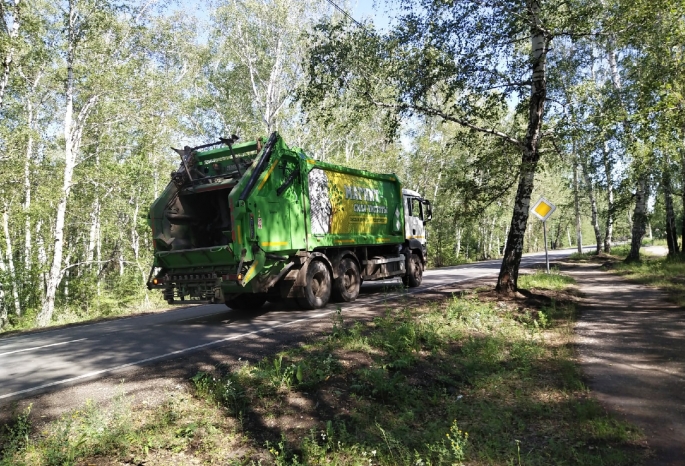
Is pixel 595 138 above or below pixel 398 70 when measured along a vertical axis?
below

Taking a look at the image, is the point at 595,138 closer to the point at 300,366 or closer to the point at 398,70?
the point at 398,70

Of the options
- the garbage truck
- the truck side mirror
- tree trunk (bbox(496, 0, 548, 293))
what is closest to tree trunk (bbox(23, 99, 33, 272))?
the garbage truck

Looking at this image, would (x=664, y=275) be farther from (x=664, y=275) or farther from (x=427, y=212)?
(x=427, y=212)

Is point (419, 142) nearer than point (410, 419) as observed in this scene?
No

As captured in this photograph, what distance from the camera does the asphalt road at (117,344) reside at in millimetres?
5484

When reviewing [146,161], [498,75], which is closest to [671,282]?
[498,75]

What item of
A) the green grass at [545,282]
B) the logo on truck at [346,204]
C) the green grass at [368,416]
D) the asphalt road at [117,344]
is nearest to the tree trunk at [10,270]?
the asphalt road at [117,344]

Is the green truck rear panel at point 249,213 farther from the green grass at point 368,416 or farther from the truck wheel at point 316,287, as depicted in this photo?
the green grass at point 368,416

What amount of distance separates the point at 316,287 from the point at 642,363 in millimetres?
6271

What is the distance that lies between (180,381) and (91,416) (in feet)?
3.94

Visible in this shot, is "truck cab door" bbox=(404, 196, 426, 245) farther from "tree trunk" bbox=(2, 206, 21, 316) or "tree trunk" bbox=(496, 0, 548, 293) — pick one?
"tree trunk" bbox=(2, 206, 21, 316)

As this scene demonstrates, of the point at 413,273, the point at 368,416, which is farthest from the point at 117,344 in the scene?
the point at 413,273

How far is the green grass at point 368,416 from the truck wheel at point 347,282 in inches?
163

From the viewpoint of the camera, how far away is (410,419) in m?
4.38
